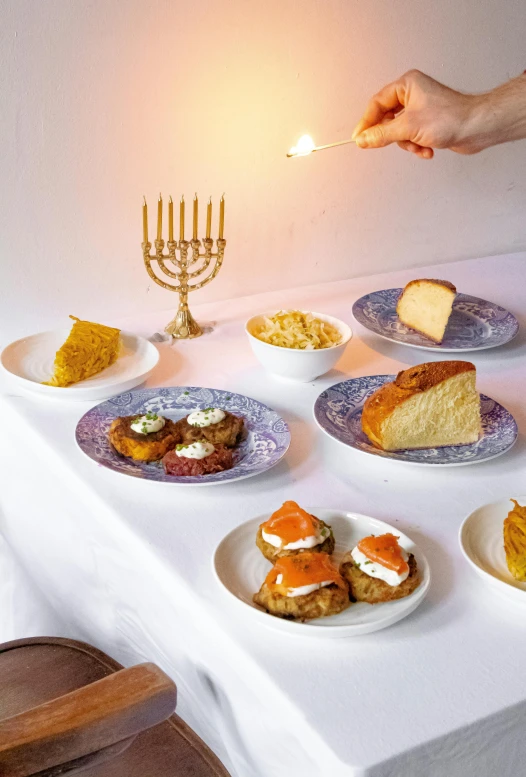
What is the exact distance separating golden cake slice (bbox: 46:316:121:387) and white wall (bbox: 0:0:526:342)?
0.25 metres

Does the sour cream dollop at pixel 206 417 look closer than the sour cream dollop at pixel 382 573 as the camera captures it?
No

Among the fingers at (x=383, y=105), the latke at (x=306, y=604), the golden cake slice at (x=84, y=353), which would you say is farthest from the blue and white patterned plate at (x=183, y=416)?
the fingers at (x=383, y=105)

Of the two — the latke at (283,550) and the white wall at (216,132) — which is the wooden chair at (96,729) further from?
the white wall at (216,132)

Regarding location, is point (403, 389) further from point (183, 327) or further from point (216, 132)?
point (216, 132)

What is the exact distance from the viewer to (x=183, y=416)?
1.23 m

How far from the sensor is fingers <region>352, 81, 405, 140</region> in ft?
5.20

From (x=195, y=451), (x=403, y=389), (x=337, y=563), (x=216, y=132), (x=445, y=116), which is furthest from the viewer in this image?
(x=216, y=132)

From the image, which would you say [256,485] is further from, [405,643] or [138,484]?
[405,643]

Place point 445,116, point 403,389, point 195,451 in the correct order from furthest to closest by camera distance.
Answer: point 445,116
point 403,389
point 195,451

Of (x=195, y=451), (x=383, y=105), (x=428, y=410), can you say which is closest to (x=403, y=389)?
(x=428, y=410)

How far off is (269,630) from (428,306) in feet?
2.97

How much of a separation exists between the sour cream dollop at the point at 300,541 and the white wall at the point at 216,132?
34.4 inches

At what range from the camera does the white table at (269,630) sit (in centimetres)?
74

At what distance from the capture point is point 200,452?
1.08 meters
